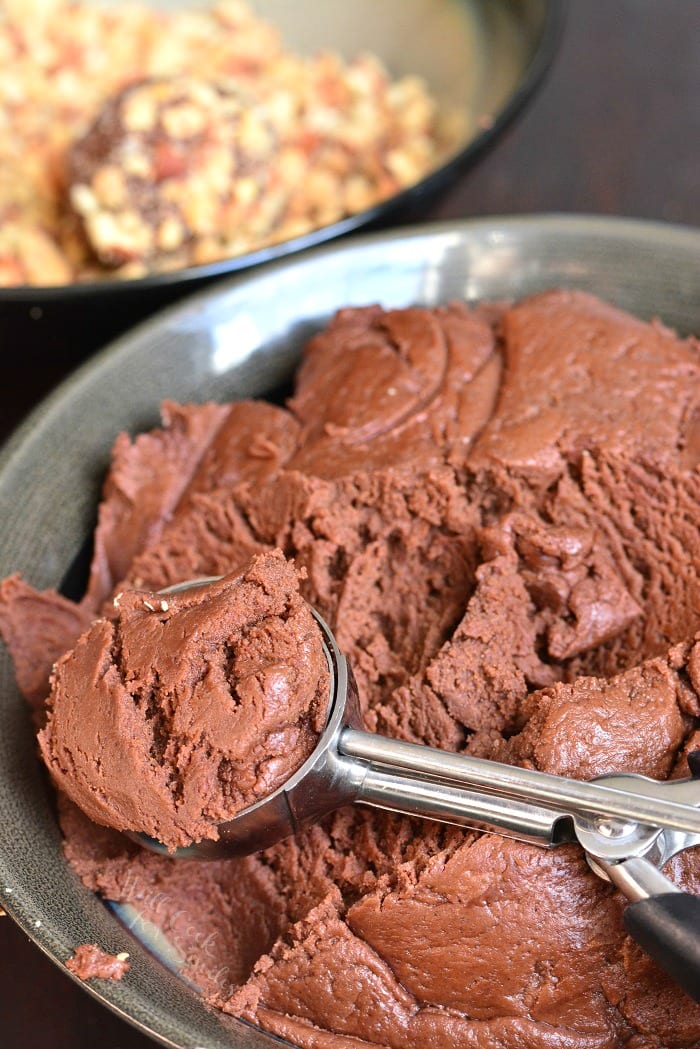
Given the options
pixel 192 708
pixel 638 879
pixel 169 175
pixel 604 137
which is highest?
pixel 169 175

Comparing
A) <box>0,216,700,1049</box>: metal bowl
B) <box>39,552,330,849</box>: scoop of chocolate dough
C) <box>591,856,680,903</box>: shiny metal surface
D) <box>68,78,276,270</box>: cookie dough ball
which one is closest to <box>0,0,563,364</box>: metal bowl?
<box>0,216,700,1049</box>: metal bowl

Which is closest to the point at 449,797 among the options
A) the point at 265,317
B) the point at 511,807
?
the point at 511,807

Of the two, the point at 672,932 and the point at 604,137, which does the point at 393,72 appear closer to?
the point at 604,137

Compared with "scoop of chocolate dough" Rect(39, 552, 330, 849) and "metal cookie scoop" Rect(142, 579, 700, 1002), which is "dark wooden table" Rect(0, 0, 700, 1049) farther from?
"metal cookie scoop" Rect(142, 579, 700, 1002)

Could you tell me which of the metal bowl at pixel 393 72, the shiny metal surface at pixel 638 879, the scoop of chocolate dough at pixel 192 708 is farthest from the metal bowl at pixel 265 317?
the shiny metal surface at pixel 638 879

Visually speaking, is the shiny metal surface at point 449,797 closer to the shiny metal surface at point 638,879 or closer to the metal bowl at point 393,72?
the shiny metal surface at point 638,879
